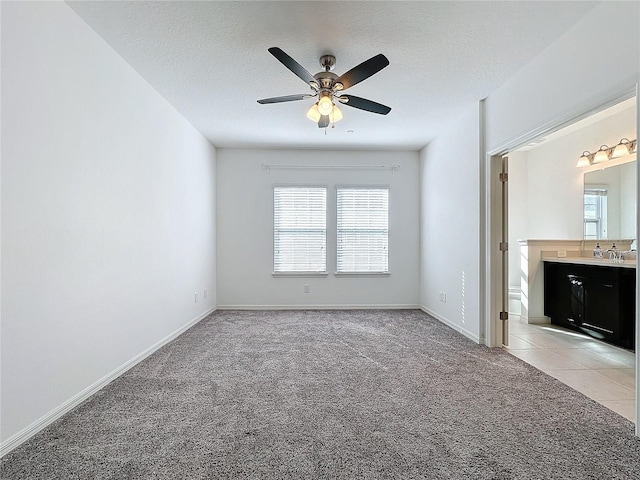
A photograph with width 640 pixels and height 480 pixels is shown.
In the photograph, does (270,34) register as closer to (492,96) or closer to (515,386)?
(492,96)

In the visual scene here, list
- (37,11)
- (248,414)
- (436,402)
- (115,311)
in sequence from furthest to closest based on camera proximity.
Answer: (115,311) → (436,402) → (248,414) → (37,11)

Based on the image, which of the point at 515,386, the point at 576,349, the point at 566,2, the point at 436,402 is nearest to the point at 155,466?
the point at 436,402

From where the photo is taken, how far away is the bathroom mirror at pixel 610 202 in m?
4.61

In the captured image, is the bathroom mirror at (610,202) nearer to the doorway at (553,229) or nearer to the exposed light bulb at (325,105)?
the doorway at (553,229)

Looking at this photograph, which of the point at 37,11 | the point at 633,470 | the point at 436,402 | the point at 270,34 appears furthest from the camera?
the point at 270,34

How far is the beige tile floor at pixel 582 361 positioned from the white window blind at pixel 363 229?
7.70 ft

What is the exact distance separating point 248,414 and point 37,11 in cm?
275

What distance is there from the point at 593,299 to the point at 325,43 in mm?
4057

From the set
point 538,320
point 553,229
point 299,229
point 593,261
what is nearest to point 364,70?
point 593,261

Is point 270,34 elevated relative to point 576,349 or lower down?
elevated

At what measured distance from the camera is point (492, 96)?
3.96 metres

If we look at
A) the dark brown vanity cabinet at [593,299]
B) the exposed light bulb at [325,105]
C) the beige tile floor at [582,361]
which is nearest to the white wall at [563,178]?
the dark brown vanity cabinet at [593,299]

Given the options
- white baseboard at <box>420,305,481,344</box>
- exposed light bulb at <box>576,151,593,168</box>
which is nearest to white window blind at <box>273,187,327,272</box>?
white baseboard at <box>420,305,481,344</box>

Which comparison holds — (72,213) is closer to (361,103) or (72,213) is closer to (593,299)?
(361,103)
